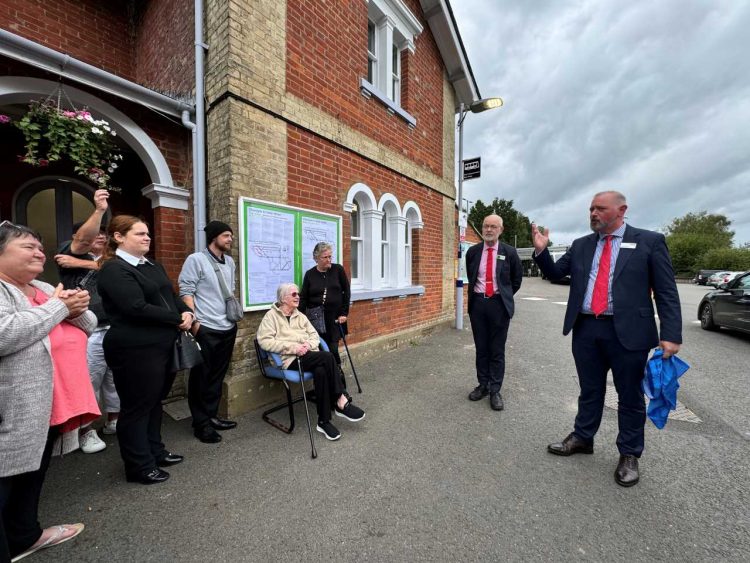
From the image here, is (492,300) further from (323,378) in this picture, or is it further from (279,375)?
(279,375)

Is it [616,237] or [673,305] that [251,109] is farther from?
[673,305]

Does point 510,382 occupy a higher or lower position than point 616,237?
lower

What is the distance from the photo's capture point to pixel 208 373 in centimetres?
317

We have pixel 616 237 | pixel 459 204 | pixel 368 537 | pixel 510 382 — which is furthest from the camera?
pixel 459 204

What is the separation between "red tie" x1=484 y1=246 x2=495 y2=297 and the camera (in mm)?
3965

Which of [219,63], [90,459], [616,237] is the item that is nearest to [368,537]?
[90,459]

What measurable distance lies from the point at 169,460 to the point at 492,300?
3.40 metres

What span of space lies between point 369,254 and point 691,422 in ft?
14.4

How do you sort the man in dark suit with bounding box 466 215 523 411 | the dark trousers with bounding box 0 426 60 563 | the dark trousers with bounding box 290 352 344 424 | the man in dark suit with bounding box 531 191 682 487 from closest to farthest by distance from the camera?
1. the dark trousers with bounding box 0 426 60 563
2. the man in dark suit with bounding box 531 191 682 487
3. the dark trousers with bounding box 290 352 344 424
4. the man in dark suit with bounding box 466 215 523 411

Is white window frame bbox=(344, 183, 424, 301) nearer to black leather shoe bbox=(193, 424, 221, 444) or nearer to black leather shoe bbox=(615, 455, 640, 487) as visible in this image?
black leather shoe bbox=(193, 424, 221, 444)

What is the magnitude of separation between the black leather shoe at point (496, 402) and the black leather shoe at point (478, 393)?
16 cm

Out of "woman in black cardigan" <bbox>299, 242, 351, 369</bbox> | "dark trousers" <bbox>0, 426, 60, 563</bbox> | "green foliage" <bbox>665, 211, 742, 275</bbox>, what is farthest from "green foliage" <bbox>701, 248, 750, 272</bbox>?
"dark trousers" <bbox>0, 426, 60, 563</bbox>

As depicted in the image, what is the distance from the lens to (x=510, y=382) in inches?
189

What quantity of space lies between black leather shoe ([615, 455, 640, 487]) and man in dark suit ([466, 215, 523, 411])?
4.30 ft
